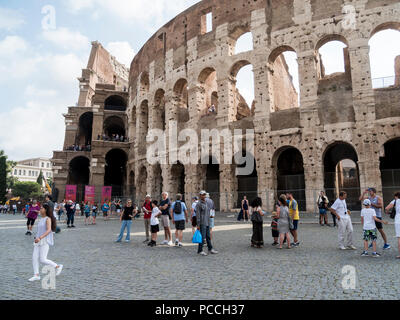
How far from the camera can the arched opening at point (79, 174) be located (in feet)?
97.1

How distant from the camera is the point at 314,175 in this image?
15.2 metres

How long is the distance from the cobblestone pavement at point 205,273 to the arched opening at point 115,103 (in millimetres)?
26049

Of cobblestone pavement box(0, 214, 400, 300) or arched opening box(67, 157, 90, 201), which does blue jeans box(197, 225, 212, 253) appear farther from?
arched opening box(67, 157, 90, 201)

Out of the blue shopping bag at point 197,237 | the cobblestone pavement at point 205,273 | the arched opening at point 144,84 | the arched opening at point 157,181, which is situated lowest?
the cobblestone pavement at point 205,273

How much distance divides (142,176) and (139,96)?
24.8ft

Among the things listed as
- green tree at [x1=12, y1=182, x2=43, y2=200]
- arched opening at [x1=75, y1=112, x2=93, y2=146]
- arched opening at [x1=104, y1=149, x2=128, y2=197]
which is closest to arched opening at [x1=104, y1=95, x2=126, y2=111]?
arched opening at [x1=75, y1=112, x2=93, y2=146]

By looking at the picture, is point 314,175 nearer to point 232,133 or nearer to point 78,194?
point 232,133

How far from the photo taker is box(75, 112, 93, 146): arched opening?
32031mm

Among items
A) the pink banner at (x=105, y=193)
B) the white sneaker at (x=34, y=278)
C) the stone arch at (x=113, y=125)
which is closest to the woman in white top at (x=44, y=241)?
the white sneaker at (x=34, y=278)

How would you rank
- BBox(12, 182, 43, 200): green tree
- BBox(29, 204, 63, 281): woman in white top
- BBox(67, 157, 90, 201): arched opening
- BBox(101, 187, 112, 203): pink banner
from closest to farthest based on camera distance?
BBox(29, 204, 63, 281): woman in white top, BBox(101, 187, 112, 203): pink banner, BBox(67, 157, 90, 201): arched opening, BBox(12, 182, 43, 200): green tree

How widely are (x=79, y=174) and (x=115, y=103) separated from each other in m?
9.08

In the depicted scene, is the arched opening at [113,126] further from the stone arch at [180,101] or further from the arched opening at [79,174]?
the stone arch at [180,101]

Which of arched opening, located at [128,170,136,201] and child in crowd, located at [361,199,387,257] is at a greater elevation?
arched opening, located at [128,170,136,201]

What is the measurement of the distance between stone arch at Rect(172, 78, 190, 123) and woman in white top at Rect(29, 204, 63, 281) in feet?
57.5
